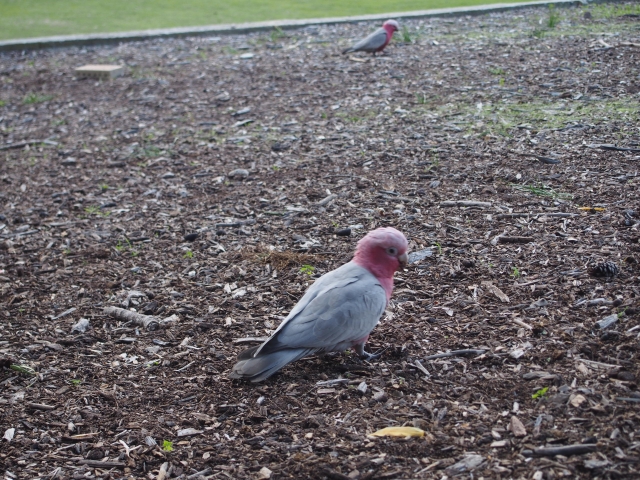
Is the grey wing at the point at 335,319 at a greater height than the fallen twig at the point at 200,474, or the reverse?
the grey wing at the point at 335,319

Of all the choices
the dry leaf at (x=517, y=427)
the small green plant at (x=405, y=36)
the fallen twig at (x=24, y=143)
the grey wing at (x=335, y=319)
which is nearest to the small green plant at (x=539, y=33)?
the small green plant at (x=405, y=36)

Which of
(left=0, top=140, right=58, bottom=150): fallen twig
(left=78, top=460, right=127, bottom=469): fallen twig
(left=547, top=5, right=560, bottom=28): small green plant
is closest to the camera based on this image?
(left=78, top=460, right=127, bottom=469): fallen twig

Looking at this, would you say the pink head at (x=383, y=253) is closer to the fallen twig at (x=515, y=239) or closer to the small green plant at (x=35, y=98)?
the fallen twig at (x=515, y=239)

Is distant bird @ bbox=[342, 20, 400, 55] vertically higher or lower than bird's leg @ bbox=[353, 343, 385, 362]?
higher

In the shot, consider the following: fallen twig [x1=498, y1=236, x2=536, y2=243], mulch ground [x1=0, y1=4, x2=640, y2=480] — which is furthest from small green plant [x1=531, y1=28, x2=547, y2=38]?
fallen twig [x1=498, y1=236, x2=536, y2=243]

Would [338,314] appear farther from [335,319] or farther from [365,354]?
[365,354]

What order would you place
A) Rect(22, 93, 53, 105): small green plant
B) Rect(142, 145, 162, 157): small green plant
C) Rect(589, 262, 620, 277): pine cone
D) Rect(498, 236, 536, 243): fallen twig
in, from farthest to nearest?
Rect(22, 93, 53, 105): small green plant → Rect(142, 145, 162, 157): small green plant → Rect(498, 236, 536, 243): fallen twig → Rect(589, 262, 620, 277): pine cone

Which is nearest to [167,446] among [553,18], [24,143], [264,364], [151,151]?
Answer: [264,364]

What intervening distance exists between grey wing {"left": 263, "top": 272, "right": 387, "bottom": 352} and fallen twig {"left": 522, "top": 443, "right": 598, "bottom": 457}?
3.20 ft

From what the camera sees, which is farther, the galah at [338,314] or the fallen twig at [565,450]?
the galah at [338,314]

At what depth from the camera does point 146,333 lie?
11.9 feet

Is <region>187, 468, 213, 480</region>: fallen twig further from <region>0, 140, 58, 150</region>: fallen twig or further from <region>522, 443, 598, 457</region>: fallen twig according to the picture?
<region>0, 140, 58, 150</region>: fallen twig

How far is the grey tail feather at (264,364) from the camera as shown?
9.61ft

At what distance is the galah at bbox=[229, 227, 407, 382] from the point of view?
2.95 metres
